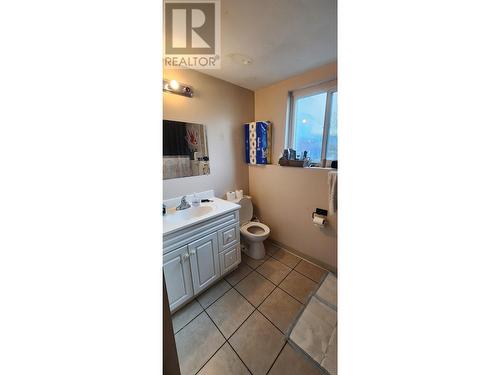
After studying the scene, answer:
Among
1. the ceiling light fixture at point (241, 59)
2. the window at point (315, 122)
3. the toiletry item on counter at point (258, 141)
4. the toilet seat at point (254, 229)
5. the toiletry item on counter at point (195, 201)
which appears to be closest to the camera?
the ceiling light fixture at point (241, 59)

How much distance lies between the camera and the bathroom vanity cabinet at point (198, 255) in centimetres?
136

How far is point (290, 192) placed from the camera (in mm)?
2203

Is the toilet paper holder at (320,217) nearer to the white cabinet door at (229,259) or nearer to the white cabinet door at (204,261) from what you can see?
the white cabinet door at (229,259)

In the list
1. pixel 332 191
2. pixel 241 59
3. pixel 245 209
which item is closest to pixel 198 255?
pixel 245 209

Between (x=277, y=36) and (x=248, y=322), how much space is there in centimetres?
231

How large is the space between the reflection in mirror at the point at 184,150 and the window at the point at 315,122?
115cm

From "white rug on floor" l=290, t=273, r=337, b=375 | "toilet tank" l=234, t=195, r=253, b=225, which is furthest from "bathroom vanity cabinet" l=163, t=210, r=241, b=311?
"white rug on floor" l=290, t=273, r=337, b=375

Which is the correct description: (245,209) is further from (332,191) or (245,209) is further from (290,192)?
(332,191)

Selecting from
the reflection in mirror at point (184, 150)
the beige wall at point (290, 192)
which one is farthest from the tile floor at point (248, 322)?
the reflection in mirror at point (184, 150)

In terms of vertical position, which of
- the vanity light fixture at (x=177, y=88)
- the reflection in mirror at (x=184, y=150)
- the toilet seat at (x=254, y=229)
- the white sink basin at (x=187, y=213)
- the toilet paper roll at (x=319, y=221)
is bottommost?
the toilet seat at (x=254, y=229)
